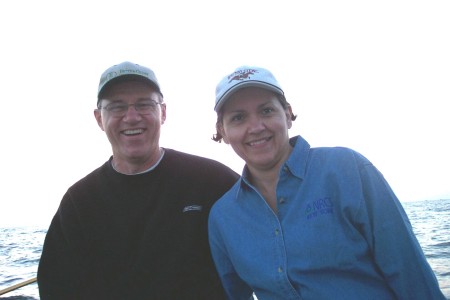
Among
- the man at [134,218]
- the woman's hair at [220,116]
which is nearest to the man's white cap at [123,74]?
the man at [134,218]

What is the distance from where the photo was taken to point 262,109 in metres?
2.79

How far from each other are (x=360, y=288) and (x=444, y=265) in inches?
369

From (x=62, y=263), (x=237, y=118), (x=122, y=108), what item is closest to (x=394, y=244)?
(x=237, y=118)

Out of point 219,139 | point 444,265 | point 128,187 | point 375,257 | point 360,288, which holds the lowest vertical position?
point 444,265

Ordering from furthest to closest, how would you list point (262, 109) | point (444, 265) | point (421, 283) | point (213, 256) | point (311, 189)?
point (444, 265)
point (213, 256)
point (262, 109)
point (311, 189)
point (421, 283)

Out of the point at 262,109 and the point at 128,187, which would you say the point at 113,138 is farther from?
the point at 262,109

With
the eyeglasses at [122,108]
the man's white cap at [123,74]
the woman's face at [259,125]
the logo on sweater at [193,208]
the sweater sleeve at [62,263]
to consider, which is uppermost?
the man's white cap at [123,74]

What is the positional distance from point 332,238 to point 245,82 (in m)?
1.39

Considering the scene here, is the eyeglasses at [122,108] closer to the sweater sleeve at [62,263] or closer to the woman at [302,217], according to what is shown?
the woman at [302,217]

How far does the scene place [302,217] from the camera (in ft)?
8.09

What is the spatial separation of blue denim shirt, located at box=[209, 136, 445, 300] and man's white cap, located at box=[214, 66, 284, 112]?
22.5 inches

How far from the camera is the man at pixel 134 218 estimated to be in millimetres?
3309

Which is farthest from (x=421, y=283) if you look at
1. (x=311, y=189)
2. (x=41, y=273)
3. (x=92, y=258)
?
(x=41, y=273)

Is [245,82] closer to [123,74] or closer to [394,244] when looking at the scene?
[123,74]
